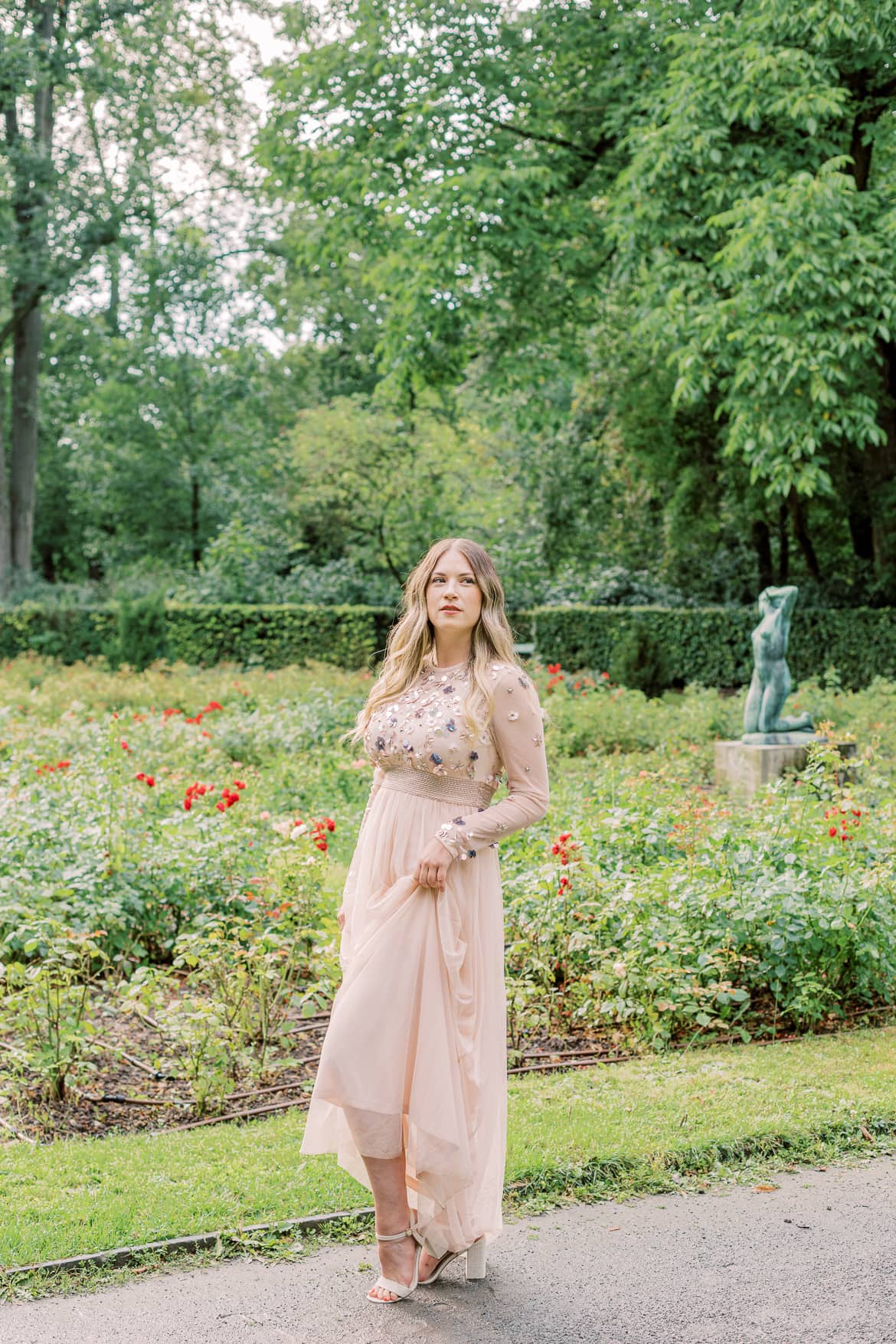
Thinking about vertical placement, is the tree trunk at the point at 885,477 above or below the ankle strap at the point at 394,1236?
above

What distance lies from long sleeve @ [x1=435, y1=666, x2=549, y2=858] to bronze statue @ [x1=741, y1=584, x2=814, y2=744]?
636 centimetres

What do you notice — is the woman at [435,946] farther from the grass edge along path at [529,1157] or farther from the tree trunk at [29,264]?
the tree trunk at [29,264]

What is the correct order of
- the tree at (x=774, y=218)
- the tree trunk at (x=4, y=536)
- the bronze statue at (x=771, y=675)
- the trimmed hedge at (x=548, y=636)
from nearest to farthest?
1. the bronze statue at (x=771, y=675)
2. the tree at (x=774, y=218)
3. the trimmed hedge at (x=548, y=636)
4. the tree trunk at (x=4, y=536)

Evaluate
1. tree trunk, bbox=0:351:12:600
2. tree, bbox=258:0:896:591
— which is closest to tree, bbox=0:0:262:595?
tree trunk, bbox=0:351:12:600

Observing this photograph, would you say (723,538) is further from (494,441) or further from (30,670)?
(30,670)

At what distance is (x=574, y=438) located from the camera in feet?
80.2

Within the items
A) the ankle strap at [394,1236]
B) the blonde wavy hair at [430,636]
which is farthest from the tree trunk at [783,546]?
the ankle strap at [394,1236]

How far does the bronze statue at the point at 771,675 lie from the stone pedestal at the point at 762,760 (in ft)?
0.28

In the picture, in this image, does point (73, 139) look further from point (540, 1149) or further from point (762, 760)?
point (540, 1149)

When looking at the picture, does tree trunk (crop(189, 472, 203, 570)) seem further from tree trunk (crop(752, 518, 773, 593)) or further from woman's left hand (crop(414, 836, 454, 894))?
woman's left hand (crop(414, 836, 454, 894))

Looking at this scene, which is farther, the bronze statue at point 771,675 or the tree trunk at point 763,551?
the tree trunk at point 763,551

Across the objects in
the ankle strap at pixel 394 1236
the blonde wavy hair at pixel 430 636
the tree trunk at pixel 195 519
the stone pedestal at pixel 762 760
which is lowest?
the ankle strap at pixel 394 1236

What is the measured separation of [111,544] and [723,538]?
17060mm

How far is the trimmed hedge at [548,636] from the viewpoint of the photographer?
A: 16.2m
